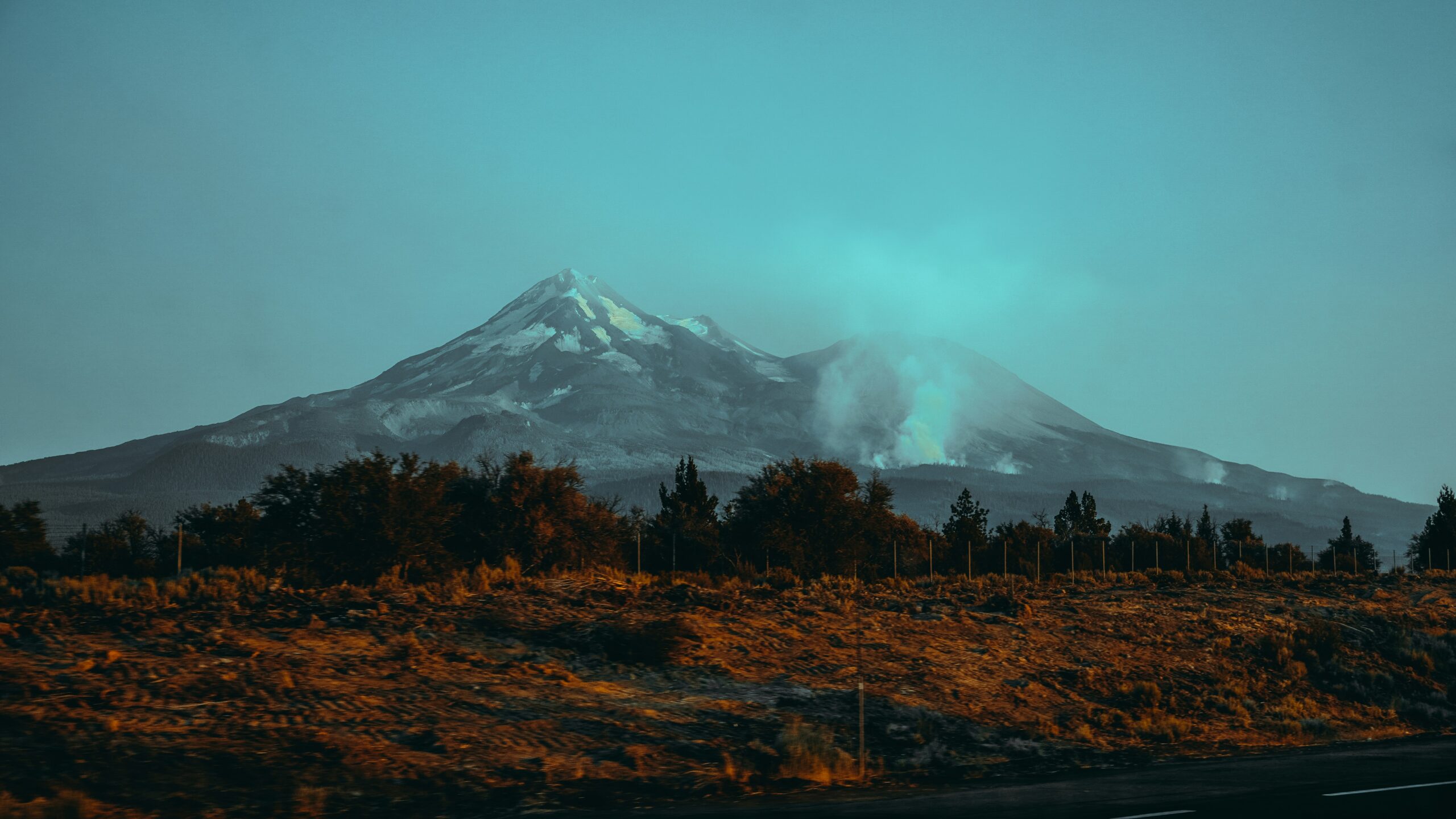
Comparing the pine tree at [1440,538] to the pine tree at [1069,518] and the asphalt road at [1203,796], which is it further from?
the asphalt road at [1203,796]

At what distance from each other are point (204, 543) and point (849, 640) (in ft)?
114

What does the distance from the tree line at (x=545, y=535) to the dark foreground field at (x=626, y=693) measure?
5.12m

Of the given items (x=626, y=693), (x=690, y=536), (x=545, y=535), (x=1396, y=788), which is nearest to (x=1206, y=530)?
(x=690, y=536)

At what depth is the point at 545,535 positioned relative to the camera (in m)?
34.8

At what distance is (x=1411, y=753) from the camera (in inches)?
698

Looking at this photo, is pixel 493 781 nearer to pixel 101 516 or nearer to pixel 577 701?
pixel 577 701

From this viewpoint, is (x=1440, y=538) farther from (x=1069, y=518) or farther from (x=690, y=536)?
(x=690, y=536)

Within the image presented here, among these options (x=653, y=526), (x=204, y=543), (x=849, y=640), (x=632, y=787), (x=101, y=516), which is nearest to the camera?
(x=632, y=787)

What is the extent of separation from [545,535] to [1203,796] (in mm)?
24120

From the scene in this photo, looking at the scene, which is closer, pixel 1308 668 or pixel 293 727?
pixel 293 727

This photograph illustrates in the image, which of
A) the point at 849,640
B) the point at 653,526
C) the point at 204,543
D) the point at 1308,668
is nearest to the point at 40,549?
the point at 204,543

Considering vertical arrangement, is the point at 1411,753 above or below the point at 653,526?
below

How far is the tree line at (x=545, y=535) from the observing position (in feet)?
102

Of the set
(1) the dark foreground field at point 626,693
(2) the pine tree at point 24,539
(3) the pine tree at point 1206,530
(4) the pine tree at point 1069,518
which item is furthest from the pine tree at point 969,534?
(2) the pine tree at point 24,539
